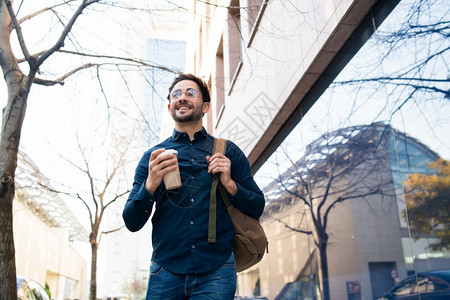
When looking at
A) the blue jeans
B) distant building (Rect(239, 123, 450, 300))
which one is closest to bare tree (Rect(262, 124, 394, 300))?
distant building (Rect(239, 123, 450, 300))

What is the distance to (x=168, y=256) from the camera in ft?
6.23

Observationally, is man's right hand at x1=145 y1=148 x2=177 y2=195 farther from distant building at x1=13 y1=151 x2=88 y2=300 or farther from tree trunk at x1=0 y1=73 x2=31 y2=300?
distant building at x1=13 y1=151 x2=88 y2=300

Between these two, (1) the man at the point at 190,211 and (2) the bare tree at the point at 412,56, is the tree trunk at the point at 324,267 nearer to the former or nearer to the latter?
(2) the bare tree at the point at 412,56

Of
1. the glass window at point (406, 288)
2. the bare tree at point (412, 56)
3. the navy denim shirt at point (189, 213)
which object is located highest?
the bare tree at point (412, 56)

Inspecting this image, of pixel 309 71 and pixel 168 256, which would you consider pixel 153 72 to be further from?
pixel 168 256

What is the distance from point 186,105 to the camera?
7.29ft

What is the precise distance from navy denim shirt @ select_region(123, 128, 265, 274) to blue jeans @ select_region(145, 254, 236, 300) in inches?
1.3

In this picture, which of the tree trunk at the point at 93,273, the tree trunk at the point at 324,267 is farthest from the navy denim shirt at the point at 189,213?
the tree trunk at the point at 93,273

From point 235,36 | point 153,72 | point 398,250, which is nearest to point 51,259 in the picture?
point 235,36


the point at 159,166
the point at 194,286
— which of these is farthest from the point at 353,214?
the point at 159,166

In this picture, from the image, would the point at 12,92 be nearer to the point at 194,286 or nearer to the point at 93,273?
the point at 194,286

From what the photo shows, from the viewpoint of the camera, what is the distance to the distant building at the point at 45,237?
26.7 metres

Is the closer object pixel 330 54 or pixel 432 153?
pixel 432 153

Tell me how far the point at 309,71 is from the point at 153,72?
2.33 metres
